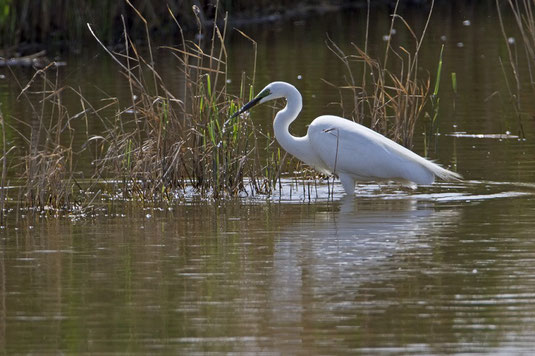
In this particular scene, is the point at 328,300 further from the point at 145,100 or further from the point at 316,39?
the point at 316,39

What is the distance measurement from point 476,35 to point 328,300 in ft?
60.3

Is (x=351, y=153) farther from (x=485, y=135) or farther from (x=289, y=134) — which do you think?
(x=485, y=135)

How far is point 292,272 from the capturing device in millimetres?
6820

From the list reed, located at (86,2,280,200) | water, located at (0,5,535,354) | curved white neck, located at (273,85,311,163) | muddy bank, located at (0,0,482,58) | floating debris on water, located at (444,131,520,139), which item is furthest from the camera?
muddy bank, located at (0,0,482,58)

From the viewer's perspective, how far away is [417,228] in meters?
8.26

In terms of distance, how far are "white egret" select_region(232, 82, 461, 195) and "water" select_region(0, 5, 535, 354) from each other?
20 centimetres

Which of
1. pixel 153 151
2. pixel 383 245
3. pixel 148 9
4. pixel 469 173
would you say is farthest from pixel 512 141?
pixel 148 9

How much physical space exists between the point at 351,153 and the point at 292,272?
3032 millimetres

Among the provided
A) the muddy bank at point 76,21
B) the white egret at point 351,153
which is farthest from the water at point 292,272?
the muddy bank at point 76,21

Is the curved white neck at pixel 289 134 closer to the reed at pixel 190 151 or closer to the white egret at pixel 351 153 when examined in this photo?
the white egret at pixel 351 153

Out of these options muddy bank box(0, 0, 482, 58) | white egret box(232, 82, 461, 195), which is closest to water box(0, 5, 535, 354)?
white egret box(232, 82, 461, 195)

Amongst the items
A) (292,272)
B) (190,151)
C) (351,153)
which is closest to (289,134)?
(351,153)

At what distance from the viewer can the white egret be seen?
31.8 feet

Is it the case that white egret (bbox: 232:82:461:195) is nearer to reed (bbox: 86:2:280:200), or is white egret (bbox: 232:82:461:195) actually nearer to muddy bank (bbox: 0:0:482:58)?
reed (bbox: 86:2:280:200)
